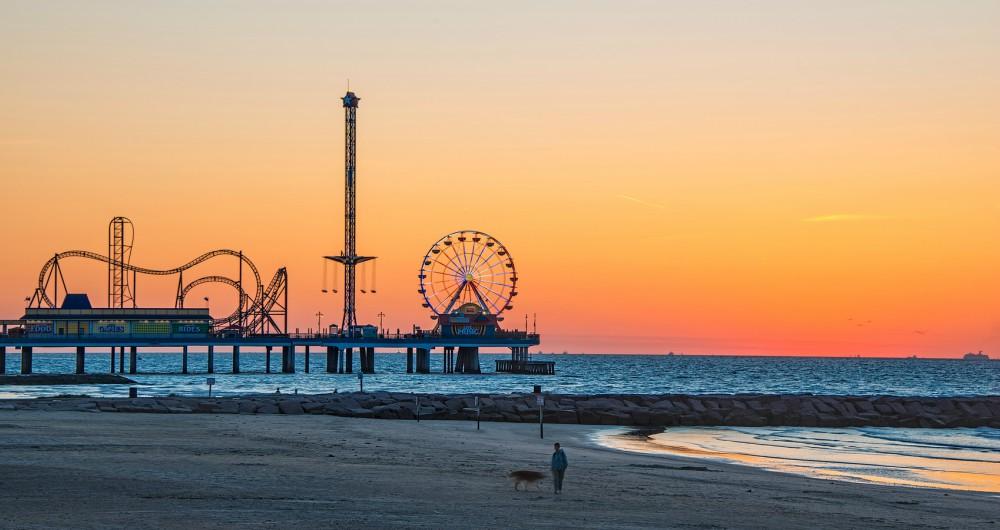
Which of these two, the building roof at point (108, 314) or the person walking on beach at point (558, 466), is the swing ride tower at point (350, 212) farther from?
the person walking on beach at point (558, 466)

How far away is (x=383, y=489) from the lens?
29.0 meters

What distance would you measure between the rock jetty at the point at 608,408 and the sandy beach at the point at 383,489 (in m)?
17.7

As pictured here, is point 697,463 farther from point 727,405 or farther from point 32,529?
point 727,405

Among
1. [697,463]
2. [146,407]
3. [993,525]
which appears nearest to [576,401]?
[146,407]

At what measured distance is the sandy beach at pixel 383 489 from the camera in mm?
24234

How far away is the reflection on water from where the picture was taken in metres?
41.2

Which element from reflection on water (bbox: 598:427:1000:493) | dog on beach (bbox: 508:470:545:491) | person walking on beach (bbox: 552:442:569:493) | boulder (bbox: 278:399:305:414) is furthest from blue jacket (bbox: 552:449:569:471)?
boulder (bbox: 278:399:305:414)

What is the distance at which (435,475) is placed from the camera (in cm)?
3300

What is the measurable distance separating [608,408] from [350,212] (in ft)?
364

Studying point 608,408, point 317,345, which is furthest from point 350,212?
point 608,408

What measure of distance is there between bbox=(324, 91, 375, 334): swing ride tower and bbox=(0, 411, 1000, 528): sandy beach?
131347mm

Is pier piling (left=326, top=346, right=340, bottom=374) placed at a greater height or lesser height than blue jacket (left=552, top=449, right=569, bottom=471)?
greater

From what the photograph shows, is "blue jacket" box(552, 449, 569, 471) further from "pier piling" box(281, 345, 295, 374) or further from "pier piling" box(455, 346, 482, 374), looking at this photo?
"pier piling" box(455, 346, 482, 374)

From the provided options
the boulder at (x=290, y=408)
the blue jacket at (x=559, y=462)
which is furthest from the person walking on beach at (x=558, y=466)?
the boulder at (x=290, y=408)
